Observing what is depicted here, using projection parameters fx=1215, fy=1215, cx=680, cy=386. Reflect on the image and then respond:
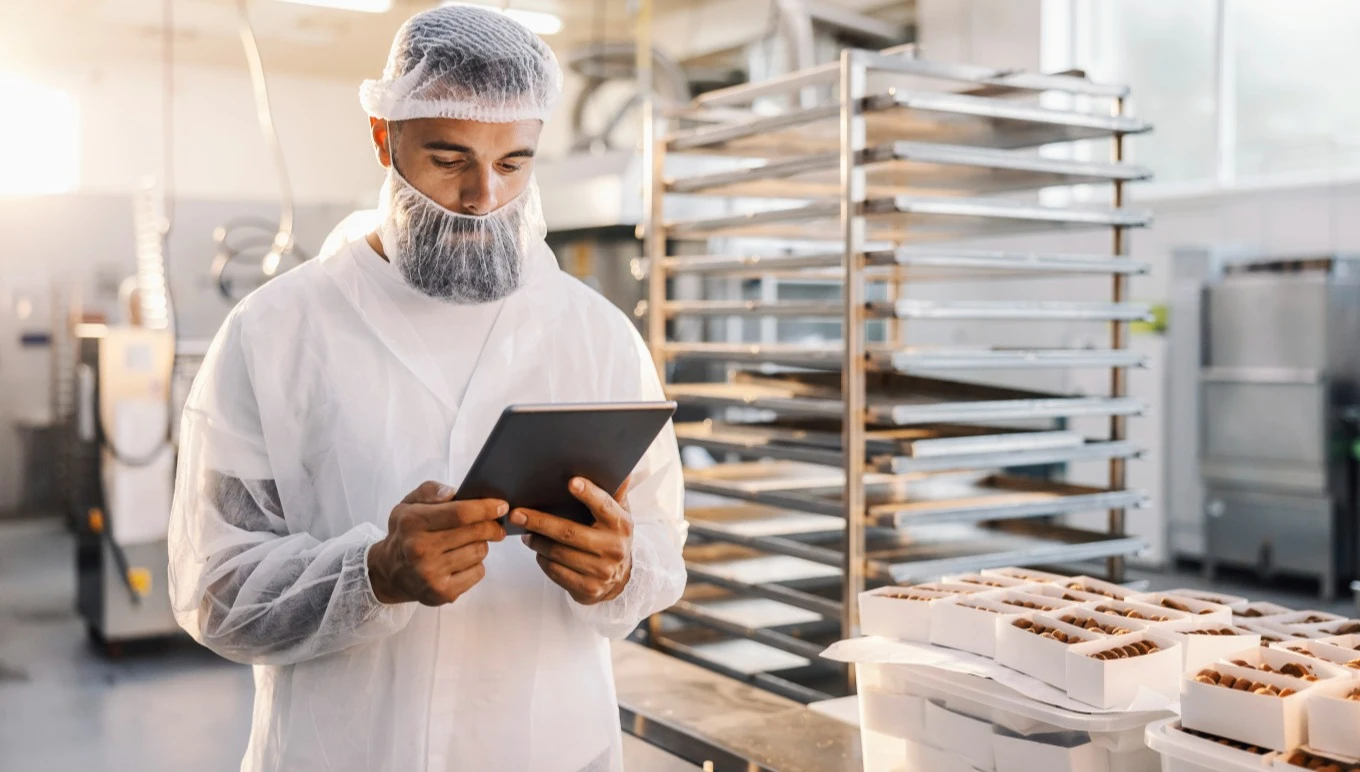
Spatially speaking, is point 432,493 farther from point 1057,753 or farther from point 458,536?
point 1057,753

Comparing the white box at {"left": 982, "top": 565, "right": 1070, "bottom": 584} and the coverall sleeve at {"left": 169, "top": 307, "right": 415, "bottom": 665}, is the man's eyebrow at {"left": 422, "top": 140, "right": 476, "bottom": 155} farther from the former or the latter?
the white box at {"left": 982, "top": 565, "right": 1070, "bottom": 584}

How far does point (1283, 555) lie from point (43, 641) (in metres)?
5.82

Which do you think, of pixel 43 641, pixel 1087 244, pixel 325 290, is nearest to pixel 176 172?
pixel 43 641

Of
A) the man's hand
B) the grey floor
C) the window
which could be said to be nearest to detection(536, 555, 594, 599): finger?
the man's hand

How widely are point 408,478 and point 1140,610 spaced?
899mm

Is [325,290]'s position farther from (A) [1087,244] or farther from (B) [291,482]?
(A) [1087,244]

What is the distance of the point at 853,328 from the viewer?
1.97 m

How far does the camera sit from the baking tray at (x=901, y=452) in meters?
1.99

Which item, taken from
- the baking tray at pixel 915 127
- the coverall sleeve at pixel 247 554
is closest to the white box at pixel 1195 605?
the baking tray at pixel 915 127

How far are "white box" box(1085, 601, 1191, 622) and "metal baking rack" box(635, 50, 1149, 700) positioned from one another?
465 mm

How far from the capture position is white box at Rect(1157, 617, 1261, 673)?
4.52 ft

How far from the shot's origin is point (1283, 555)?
589 centimetres

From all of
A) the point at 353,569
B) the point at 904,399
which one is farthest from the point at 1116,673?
the point at 904,399

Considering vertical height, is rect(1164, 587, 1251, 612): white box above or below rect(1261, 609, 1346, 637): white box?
above
